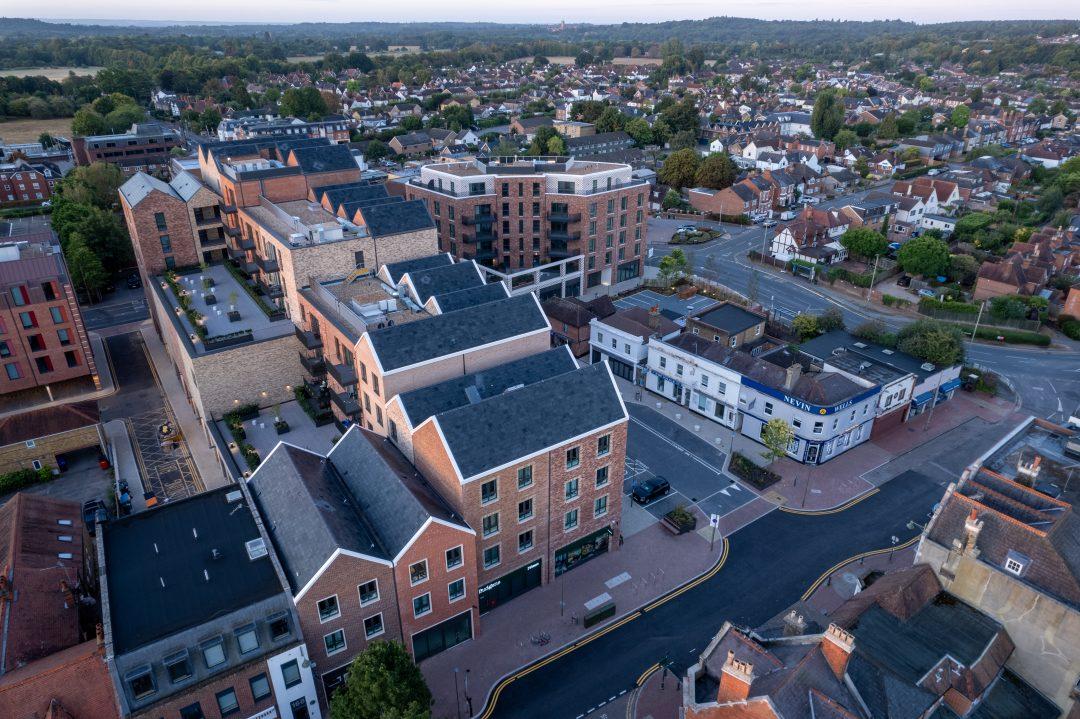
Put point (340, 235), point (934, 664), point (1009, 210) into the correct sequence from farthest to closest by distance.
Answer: point (1009, 210)
point (340, 235)
point (934, 664)

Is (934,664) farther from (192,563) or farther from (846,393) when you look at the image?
(192,563)

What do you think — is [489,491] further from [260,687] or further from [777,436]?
[777,436]

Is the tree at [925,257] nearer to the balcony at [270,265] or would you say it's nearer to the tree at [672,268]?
the tree at [672,268]

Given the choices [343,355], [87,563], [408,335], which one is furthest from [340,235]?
[87,563]

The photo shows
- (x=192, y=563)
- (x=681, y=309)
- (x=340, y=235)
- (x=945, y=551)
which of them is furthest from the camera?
(x=681, y=309)

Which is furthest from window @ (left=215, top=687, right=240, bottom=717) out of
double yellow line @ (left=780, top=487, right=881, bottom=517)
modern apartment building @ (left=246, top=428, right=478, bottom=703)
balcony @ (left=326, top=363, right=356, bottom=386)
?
double yellow line @ (left=780, top=487, right=881, bottom=517)

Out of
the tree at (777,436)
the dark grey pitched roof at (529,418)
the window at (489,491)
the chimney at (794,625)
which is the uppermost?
the dark grey pitched roof at (529,418)

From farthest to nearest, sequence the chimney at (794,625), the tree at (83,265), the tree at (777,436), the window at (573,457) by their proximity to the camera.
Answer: the tree at (83,265), the tree at (777,436), the window at (573,457), the chimney at (794,625)

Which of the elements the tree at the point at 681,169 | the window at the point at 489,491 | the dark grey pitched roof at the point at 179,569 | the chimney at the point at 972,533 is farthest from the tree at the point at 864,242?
the dark grey pitched roof at the point at 179,569
